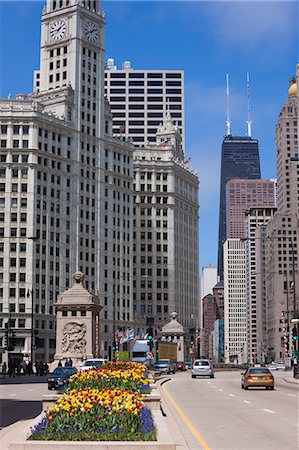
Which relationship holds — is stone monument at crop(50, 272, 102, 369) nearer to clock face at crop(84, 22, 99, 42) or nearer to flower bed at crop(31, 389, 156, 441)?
flower bed at crop(31, 389, 156, 441)

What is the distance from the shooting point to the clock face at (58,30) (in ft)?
492

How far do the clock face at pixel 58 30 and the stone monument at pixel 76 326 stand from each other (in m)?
75.3

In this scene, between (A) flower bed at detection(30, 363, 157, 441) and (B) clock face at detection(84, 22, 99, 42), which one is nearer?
(A) flower bed at detection(30, 363, 157, 441)

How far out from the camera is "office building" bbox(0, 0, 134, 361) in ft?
442

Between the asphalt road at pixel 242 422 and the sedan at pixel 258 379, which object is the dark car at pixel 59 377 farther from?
the sedan at pixel 258 379

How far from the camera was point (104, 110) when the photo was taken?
507 feet

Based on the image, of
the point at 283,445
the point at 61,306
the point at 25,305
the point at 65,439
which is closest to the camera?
the point at 65,439

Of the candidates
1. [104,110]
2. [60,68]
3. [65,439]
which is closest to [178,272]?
A: [104,110]

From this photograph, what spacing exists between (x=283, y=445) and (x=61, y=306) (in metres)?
73.1

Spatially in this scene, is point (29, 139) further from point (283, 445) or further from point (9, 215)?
point (283, 445)

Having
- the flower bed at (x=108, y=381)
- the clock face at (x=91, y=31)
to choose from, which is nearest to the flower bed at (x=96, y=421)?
the flower bed at (x=108, y=381)

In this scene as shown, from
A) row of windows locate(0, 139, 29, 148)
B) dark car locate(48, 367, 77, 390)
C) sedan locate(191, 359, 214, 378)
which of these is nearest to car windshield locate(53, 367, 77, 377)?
dark car locate(48, 367, 77, 390)

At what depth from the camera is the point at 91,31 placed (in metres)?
152

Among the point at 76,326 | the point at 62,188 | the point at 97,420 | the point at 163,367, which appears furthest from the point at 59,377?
the point at 62,188
